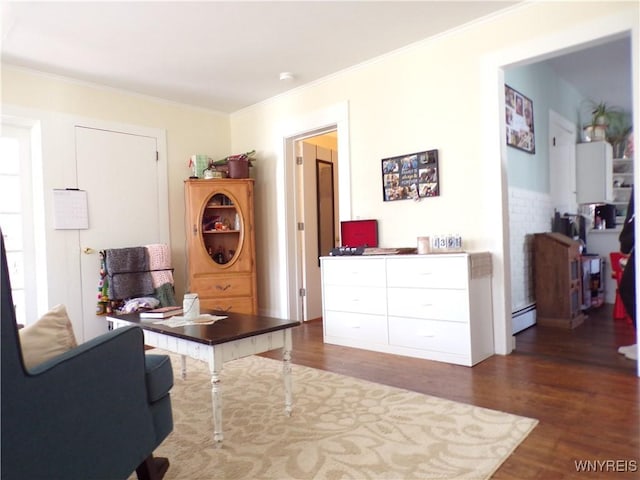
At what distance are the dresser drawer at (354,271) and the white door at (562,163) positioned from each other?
8.88 feet

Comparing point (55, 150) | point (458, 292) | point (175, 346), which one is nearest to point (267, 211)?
point (55, 150)

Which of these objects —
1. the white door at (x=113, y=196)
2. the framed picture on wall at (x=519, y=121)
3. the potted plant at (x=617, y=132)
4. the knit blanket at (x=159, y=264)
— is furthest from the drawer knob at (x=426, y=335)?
the potted plant at (x=617, y=132)

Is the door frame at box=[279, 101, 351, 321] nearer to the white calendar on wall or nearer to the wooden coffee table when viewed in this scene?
the white calendar on wall

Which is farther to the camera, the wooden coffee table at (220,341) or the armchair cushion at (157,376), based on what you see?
the wooden coffee table at (220,341)

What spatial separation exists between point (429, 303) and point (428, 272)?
232mm

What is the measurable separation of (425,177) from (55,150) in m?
3.40

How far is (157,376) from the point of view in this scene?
1.58 metres

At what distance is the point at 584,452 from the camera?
174cm

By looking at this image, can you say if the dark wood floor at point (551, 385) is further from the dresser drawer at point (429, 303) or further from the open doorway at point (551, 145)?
the open doorway at point (551, 145)

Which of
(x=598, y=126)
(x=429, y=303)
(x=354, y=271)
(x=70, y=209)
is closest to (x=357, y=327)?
(x=354, y=271)

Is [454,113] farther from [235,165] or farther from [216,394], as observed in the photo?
[216,394]

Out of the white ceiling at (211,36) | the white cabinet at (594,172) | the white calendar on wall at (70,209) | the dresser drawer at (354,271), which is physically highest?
the white ceiling at (211,36)

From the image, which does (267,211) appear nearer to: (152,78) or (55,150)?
Answer: (152,78)

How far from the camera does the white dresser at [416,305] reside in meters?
3.02
